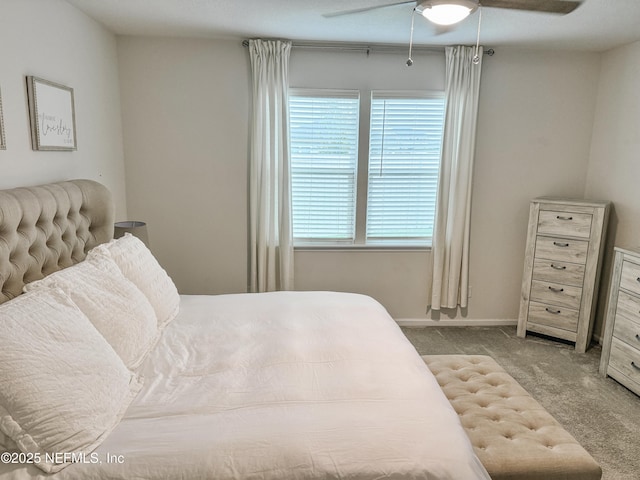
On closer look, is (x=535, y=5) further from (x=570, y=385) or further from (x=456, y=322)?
(x=456, y=322)

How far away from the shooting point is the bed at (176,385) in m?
1.26

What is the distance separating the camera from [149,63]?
11.3 feet

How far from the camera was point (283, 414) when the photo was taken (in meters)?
1.47

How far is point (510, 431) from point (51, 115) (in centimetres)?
278

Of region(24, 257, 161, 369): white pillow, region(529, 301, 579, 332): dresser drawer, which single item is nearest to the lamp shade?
region(24, 257, 161, 369): white pillow

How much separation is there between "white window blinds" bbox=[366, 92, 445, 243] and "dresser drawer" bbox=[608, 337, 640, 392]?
1.62 metres

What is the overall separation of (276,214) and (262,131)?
69cm

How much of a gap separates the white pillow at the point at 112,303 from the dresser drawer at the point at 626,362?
2.93 meters

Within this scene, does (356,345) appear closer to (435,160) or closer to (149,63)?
(435,160)

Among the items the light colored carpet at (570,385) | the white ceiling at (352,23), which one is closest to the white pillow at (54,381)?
the white ceiling at (352,23)

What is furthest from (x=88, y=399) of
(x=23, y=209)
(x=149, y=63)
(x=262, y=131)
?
(x=149, y=63)

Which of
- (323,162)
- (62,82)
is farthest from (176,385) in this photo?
(323,162)

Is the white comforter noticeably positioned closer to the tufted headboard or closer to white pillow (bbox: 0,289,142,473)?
white pillow (bbox: 0,289,142,473)

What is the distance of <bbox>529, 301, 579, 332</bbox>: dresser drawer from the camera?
139 inches
